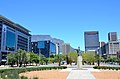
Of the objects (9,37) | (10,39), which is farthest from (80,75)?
(10,39)

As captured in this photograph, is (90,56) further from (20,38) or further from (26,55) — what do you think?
(20,38)

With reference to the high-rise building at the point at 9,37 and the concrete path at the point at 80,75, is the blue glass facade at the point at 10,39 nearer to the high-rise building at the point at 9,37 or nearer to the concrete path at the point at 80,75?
the high-rise building at the point at 9,37

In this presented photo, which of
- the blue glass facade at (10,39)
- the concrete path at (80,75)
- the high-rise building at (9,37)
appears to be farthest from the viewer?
the blue glass facade at (10,39)

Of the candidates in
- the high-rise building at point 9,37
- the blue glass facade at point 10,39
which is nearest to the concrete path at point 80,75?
the high-rise building at point 9,37

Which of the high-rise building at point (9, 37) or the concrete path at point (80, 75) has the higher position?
the high-rise building at point (9, 37)

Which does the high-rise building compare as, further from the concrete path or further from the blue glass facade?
the concrete path

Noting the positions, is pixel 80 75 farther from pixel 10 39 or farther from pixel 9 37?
pixel 10 39

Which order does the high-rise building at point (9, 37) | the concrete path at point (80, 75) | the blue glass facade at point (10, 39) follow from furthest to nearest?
the blue glass facade at point (10, 39) < the high-rise building at point (9, 37) < the concrete path at point (80, 75)

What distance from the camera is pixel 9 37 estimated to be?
148 metres

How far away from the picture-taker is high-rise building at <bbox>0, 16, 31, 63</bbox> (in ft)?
447

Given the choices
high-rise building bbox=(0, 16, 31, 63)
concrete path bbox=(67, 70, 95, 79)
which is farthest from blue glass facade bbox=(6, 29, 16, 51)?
concrete path bbox=(67, 70, 95, 79)

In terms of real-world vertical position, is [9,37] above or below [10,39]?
above

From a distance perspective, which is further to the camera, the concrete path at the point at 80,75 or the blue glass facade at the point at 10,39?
the blue glass facade at the point at 10,39

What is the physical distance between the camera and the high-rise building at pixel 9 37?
447ft
